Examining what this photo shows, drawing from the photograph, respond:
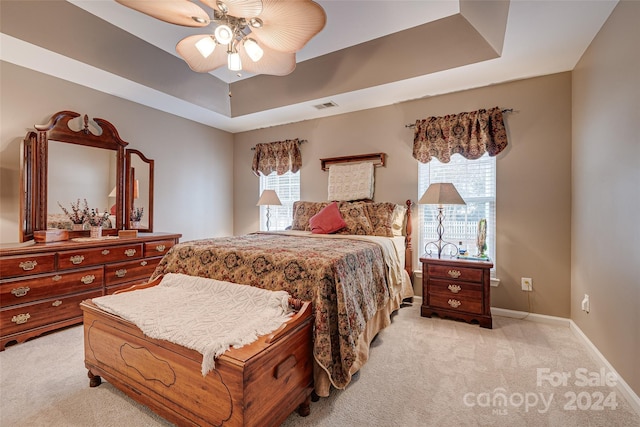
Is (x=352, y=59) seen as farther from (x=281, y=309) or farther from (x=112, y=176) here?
(x=112, y=176)

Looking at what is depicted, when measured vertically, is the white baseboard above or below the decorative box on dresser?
below

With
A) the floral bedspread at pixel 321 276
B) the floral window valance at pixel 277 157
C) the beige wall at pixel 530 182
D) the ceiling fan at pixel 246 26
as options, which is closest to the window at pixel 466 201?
the beige wall at pixel 530 182

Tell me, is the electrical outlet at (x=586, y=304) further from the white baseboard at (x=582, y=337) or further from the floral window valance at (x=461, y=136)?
the floral window valance at (x=461, y=136)

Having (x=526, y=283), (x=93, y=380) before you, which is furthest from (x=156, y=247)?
(x=526, y=283)

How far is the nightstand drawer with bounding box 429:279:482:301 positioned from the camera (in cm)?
268

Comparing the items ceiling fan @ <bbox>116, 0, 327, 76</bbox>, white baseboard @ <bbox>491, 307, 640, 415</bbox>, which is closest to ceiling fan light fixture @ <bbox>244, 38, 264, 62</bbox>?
ceiling fan @ <bbox>116, 0, 327, 76</bbox>

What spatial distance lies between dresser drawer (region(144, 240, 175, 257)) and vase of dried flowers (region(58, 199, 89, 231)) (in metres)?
0.66

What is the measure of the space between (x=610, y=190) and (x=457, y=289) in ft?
4.54

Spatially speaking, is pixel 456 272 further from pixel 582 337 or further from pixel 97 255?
pixel 97 255

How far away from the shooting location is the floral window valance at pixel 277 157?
4.30 metres

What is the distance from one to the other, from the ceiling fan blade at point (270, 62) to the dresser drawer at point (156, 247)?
7.44ft

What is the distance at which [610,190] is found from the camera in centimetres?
195

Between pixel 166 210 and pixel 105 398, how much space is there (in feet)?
8.96

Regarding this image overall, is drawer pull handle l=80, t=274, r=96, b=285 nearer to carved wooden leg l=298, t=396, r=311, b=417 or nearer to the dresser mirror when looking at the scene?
the dresser mirror
